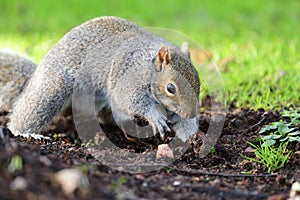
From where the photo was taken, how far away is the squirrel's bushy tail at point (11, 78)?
4.98 m

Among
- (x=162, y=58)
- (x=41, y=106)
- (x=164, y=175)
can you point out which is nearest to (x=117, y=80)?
(x=162, y=58)

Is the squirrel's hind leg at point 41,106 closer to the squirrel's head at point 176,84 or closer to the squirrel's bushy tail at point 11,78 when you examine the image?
the squirrel's bushy tail at point 11,78

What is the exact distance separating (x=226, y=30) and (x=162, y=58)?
163 inches

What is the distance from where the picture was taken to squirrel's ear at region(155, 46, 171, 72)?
13.5 ft

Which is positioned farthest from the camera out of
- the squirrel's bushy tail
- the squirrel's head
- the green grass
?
the green grass

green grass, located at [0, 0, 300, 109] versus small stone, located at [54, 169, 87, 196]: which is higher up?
green grass, located at [0, 0, 300, 109]

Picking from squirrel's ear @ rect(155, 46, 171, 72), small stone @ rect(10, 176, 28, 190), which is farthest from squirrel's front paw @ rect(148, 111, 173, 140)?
small stone @ rect(10, 176, 28, 190)

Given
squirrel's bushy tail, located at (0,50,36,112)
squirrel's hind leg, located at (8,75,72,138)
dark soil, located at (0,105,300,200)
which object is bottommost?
dark soil, located at (0,105,300,200)

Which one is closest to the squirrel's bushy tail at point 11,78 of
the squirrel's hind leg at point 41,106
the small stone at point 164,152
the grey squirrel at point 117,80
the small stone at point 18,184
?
the grey squirrel at point 117,80

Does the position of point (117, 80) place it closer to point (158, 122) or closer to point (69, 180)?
point (158, 122)

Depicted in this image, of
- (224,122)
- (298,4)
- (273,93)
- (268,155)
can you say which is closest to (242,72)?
(273,93)

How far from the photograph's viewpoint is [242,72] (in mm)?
5773

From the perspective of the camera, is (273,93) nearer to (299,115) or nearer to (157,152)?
(299,115)

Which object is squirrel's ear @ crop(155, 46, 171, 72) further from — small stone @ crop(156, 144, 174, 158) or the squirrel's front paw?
Answer: small stone @ crop(156, 144, 174, 158)
